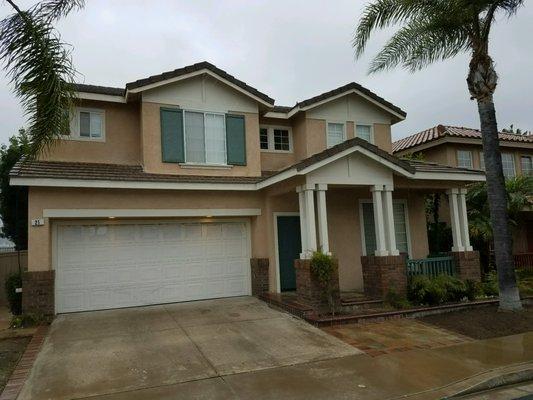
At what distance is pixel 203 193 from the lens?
11.9 metres

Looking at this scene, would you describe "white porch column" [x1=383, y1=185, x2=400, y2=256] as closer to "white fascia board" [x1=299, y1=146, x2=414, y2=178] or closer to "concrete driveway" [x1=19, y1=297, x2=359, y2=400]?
"white fascia board" [x1=299, y1=146, x2=414, y2=178]

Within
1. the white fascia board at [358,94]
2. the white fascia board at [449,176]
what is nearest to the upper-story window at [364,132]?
the white fascia board at [358,94]

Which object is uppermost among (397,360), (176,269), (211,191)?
(211,191)

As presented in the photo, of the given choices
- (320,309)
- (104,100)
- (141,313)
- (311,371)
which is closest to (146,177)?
(104,100)

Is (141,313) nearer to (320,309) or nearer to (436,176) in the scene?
(320,309)

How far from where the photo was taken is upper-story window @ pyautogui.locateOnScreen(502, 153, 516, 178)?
19.5 m

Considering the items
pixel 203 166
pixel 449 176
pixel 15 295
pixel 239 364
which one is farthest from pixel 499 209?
pixel 15 295

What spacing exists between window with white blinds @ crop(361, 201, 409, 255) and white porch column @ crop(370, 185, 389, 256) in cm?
201

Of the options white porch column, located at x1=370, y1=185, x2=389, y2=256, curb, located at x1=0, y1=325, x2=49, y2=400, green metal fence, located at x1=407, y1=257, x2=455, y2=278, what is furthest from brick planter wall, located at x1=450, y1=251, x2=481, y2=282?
curb, located at x1=0, y1=325, x2=49, y2=400

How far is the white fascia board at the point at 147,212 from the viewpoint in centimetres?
1034

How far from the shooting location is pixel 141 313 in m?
10.6

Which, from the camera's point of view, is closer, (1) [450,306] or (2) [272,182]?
(1) [450,306]

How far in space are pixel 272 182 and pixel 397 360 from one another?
5.52 meters

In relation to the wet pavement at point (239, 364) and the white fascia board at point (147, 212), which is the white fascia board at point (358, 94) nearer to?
the white fascia board at point (147, 212)
